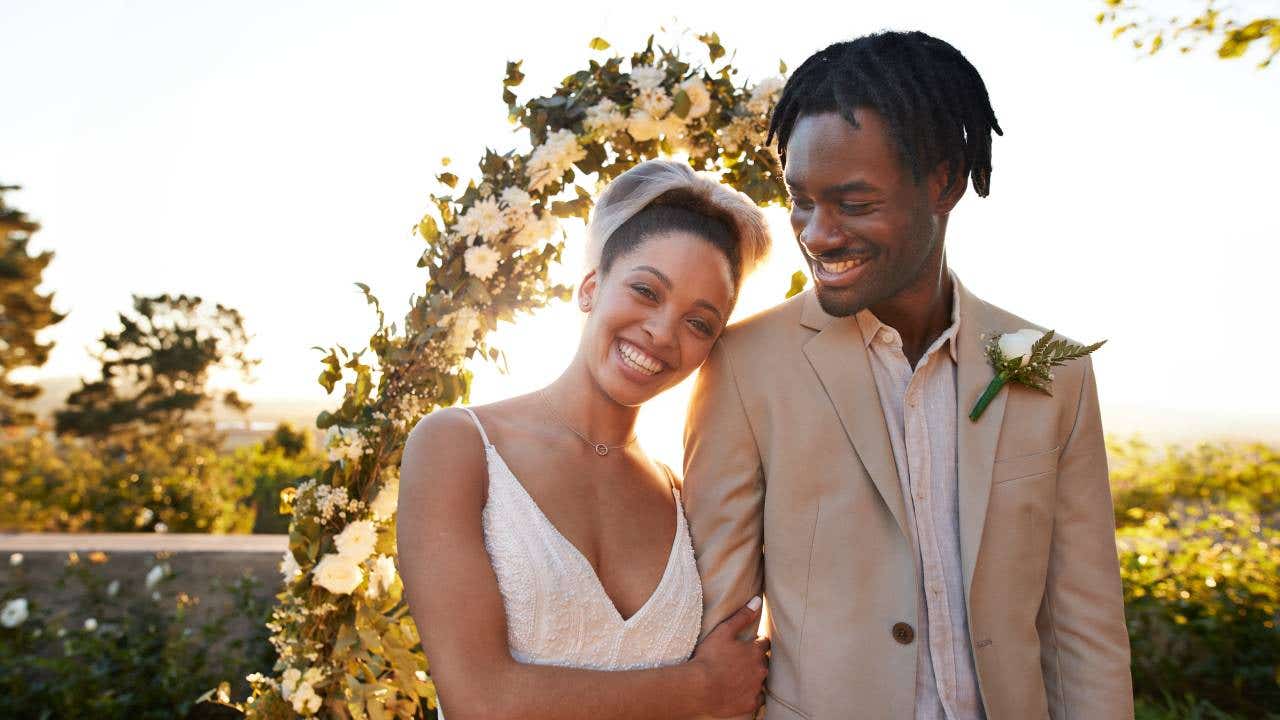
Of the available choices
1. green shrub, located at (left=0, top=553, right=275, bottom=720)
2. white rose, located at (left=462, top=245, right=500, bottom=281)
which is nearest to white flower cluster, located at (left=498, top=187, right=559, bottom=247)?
white rose, located at (left=462, top=245, right=500, bottom=281)

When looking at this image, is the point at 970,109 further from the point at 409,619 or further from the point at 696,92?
the point at 409,619

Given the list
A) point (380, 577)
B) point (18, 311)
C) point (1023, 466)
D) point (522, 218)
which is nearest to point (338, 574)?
point (380, 577)

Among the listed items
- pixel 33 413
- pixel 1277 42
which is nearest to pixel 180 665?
pixel 1277 42

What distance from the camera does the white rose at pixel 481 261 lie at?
9.96ft

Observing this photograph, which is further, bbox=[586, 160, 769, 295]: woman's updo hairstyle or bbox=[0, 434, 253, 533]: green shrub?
bbox=[0, 434, 253, 533]: green shrub

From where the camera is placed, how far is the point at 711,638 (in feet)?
7.65

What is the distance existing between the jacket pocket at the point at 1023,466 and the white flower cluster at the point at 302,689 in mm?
2157

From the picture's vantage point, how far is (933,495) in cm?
223

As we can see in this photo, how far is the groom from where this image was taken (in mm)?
2107

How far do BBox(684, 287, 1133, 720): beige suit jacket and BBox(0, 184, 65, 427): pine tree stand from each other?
31.2 m

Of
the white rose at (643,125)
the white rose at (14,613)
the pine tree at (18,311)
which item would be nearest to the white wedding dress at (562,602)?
the white rose at (643,125)

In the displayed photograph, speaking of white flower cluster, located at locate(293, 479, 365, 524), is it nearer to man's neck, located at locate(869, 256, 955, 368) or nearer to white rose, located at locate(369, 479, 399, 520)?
white rose, located at locate(369, 479, 399, 520)

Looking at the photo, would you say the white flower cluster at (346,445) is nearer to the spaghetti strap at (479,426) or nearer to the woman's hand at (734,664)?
the spaghetti strap at (479,426)

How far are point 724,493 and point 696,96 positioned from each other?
60.4 inches
